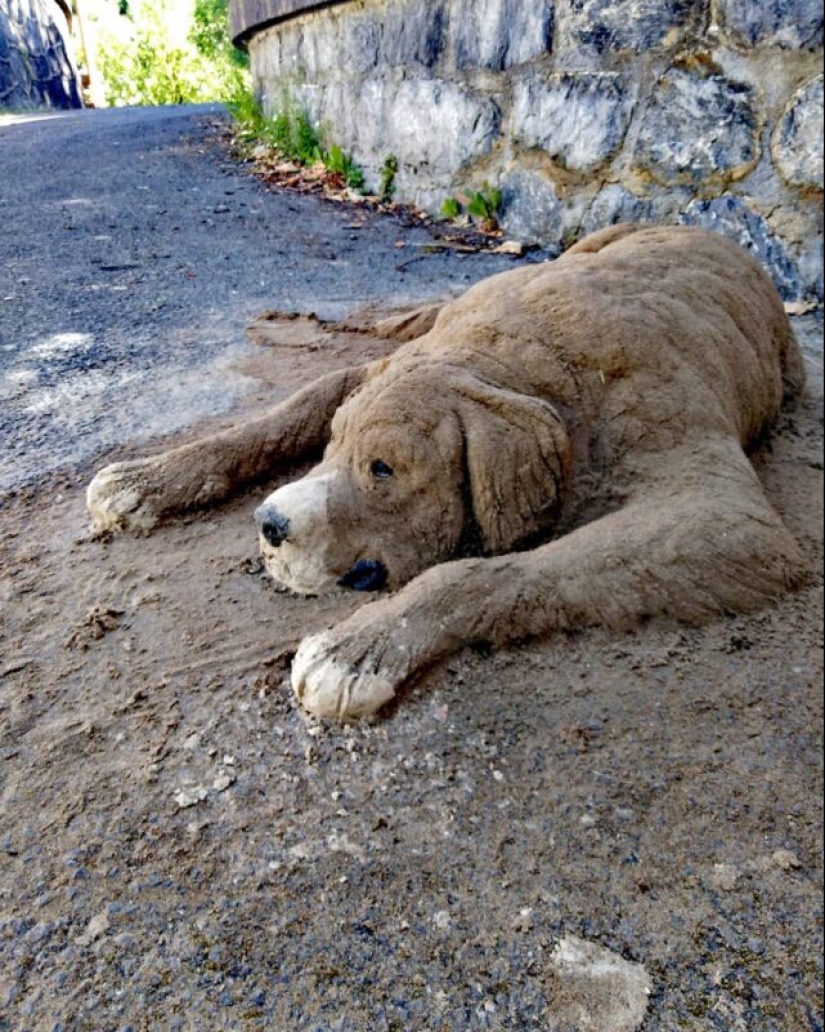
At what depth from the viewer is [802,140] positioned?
3.89 metres

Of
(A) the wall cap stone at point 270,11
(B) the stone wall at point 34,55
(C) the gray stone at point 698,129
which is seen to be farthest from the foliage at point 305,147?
(B) the stone wall at point 34,55

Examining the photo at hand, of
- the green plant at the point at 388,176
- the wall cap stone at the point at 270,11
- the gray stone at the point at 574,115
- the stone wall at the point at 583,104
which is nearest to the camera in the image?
the stone wall at the point at 583,104

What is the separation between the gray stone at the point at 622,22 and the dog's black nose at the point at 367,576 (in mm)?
3536

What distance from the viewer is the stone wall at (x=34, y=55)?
1.73m

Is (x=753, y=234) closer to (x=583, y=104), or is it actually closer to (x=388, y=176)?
(x=583, y=104)

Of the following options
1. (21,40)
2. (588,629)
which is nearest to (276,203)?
(21,40)

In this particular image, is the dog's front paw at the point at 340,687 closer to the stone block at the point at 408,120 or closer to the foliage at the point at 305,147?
the stone block at the point at 408,120

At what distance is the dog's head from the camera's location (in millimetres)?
2148

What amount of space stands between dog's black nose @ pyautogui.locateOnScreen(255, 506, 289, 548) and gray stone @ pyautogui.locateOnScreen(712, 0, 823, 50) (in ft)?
10.9

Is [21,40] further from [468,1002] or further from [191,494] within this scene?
[468,1002]

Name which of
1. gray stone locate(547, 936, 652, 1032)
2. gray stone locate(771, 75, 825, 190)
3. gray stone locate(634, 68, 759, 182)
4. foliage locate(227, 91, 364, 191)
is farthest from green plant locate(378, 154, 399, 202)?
gray stone locate(547, 936, 652, 1032)

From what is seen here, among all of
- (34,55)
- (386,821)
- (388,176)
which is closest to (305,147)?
(388,176)

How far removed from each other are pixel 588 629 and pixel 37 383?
5.46 feet

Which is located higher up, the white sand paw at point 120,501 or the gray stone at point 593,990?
the white sand paw at point 120,501
